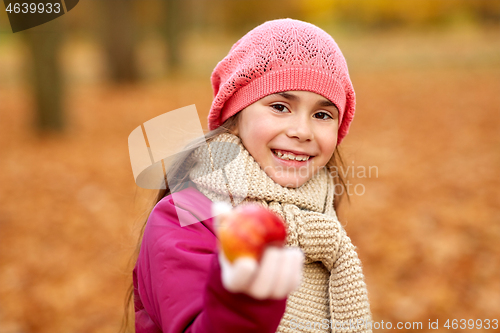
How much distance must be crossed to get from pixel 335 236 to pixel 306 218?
5.2 inches

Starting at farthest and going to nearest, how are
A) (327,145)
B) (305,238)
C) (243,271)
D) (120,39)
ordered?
1. (120,39)
2. (327,145)
3. (305,238)
4. (243,271)

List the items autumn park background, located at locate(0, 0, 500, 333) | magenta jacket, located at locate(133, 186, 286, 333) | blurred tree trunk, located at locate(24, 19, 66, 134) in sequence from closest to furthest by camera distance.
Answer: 1. magenta jacket, located at locate(133, 186, 286, 333)
2. autumn park background, located at locate(0, 0, 500, 333)
3. blurred tree trunk, located at locate(24, 19, 66, 134)

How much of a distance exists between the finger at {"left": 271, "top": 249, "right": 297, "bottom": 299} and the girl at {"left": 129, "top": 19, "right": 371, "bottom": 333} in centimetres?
53

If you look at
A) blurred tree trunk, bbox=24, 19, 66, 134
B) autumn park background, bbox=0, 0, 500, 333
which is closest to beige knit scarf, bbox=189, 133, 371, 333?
autumn park background, bbox=0, 0, 500, 333

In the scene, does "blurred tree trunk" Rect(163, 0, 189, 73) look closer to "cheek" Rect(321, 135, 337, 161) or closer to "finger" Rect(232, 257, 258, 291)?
"cheek" Rect(321, 135, 337, 161)

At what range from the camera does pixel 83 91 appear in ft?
40.7

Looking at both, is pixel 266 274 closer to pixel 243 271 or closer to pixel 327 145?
pixel 243 271

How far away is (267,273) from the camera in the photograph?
2.80 ft

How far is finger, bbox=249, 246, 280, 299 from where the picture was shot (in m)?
0.85

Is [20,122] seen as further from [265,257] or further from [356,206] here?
[265,257]

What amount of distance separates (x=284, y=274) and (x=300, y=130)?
827 mm

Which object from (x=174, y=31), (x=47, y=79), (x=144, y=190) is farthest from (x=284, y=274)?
(x=174, y=31)

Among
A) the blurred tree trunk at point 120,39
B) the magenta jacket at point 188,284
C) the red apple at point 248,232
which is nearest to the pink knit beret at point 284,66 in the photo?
the magenta jacket at point 188,284

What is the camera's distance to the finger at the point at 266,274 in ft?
2.79
